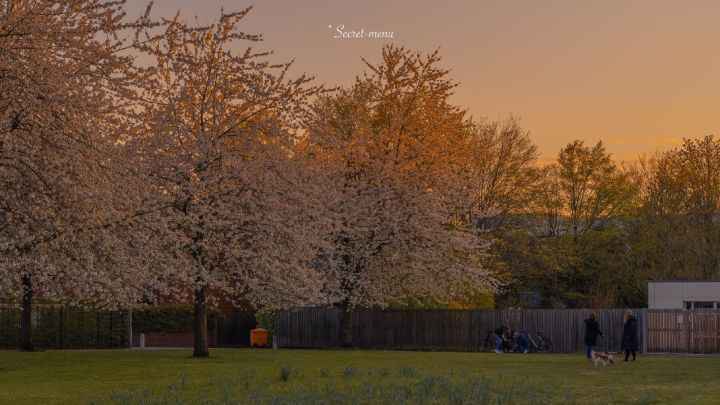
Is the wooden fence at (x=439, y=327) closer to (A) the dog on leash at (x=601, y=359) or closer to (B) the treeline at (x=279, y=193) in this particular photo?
(B) the treeline at (x=279, y=193)

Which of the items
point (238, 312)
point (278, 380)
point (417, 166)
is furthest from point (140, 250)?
point (238, 312)

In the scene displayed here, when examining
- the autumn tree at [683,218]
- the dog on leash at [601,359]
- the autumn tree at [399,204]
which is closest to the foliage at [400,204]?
the autumn tree at [399,204]

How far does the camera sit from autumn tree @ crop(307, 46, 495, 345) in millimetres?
47000

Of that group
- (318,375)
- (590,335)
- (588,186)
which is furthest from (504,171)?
(318,375)

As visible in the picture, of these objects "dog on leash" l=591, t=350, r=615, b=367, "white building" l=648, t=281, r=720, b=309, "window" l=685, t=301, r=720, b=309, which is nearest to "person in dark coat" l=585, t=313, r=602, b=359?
"dog on leash" l=591, t=350, r=615, b=367

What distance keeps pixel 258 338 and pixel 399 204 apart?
1006 cm

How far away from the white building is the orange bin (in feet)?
56.8

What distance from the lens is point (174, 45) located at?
118 feet

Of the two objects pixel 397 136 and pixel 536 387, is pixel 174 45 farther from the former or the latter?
pixel 536 387

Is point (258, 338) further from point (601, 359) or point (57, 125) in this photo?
point (57, 125)

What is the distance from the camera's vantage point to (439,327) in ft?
167

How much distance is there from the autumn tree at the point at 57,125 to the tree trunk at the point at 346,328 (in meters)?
25.4

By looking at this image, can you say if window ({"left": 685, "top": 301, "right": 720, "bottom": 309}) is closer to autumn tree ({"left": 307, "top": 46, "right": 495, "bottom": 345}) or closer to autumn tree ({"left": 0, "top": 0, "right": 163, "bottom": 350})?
autumn tree ({"left": 307, "top": 46, "right": 495, "bottom": 345})

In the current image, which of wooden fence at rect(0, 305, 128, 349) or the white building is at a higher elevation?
the white building
